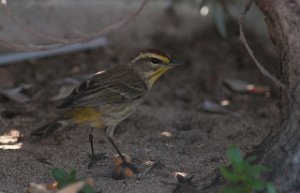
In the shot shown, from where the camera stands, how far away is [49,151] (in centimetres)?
557

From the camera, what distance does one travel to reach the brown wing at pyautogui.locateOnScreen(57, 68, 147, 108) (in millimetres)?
5426

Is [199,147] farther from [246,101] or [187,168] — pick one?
[246,101]

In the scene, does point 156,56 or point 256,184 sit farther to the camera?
point 156,56

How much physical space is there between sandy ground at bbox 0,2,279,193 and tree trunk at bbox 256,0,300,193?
1.47ft

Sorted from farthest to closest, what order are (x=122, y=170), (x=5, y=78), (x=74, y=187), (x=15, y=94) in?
(x=5, y=78) → (x=15, y=94) → (x=122, y=170) → (x=74, y=187)

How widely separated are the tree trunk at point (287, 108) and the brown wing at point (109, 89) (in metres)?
1.48

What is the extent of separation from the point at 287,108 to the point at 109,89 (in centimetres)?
165

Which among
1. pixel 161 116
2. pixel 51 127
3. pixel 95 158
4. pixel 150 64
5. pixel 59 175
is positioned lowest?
pixel 161 116

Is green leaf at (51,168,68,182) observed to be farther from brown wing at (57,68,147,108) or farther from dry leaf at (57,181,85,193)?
brown wing at (57,68,147,108)

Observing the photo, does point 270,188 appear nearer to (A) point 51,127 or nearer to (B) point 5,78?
(A) point 51,127

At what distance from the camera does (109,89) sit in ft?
18.6

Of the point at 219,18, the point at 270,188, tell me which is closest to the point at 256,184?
the point at 270,188

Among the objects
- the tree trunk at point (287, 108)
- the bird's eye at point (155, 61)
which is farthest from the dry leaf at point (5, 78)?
the tree trunk at point (287, 108)

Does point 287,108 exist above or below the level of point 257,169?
above
